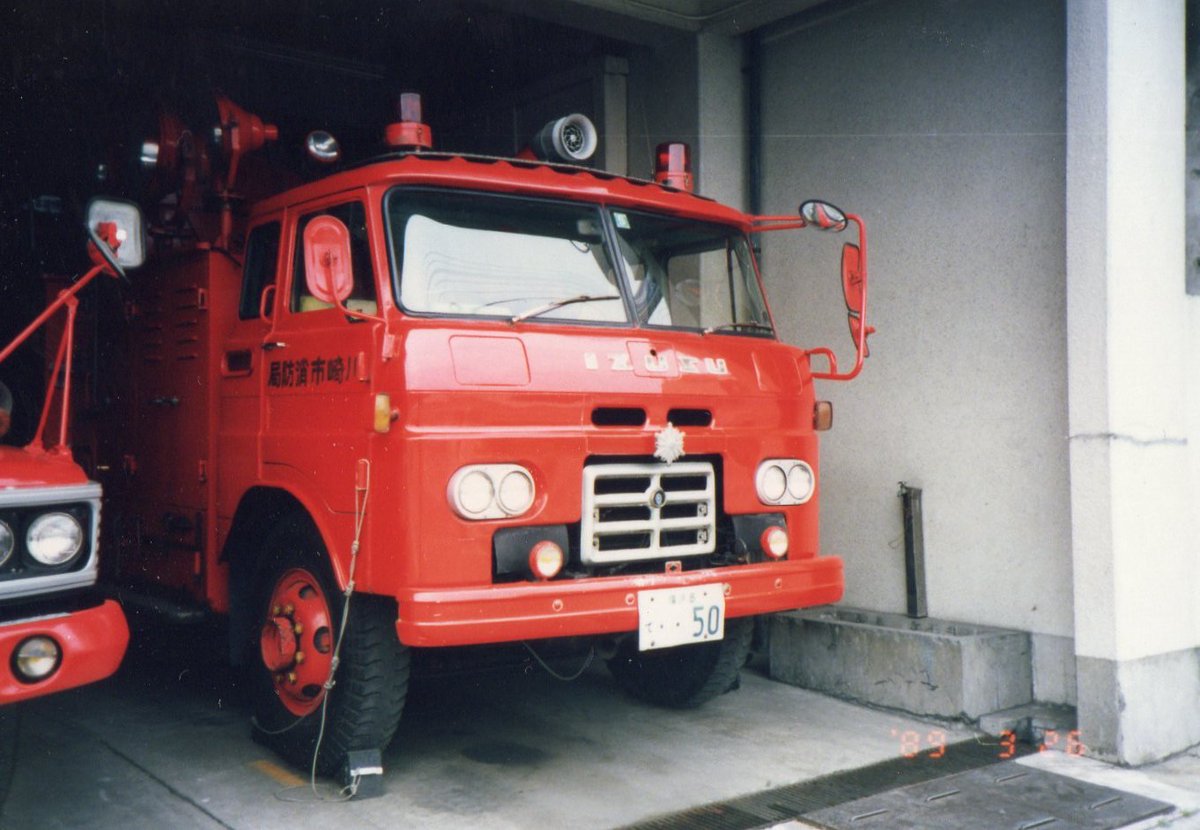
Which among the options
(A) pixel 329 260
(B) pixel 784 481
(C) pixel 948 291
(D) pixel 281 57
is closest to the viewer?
(A) pixel 329 260

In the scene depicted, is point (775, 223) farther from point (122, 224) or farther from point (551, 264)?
point (122, 224)

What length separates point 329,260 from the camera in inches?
148

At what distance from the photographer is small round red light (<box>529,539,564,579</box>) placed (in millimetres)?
3852

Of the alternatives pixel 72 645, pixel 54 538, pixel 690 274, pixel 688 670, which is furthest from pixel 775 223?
pixel 72 645

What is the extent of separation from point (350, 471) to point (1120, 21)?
12.3ft

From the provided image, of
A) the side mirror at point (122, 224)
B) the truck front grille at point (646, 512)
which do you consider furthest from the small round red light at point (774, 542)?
the side mirror at point (122, 224)

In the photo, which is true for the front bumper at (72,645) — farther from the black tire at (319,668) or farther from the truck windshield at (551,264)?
the truck windshield at (551,264)

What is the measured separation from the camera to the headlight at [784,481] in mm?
4539

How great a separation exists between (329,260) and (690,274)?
167cm

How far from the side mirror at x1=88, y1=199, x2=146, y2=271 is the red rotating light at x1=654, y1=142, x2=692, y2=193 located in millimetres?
2354

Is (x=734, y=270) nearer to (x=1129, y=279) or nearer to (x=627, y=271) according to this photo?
(x=627, y=271)

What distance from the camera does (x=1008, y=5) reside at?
17.9 feet

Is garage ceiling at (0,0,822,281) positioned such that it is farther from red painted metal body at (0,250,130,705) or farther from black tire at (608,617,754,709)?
black tire at (608,617,754,709)

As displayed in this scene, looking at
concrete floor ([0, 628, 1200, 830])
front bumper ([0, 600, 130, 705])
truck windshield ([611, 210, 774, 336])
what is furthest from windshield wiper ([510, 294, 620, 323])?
concrete floor ([0, 628, 1200, 830])
